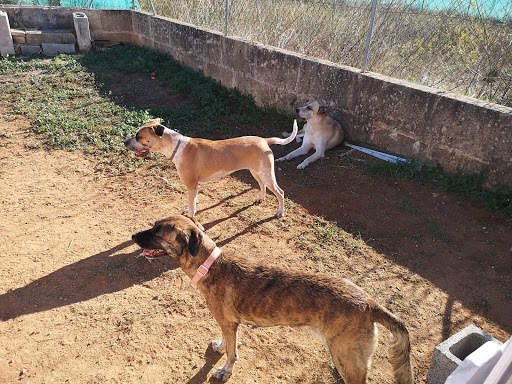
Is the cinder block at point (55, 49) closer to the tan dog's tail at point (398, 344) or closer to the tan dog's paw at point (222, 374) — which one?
the tan dog's paw at point (222, 374)

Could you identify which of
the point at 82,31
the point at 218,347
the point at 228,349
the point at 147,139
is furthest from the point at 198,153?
the point at 82,31

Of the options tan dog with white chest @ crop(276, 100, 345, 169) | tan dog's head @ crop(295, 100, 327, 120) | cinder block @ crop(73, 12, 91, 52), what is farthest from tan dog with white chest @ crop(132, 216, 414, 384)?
cinder block @ crop(73, 12, 91, 52)

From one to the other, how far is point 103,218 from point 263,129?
163 inches

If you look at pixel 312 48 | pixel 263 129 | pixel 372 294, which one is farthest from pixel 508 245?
pixel 312 48

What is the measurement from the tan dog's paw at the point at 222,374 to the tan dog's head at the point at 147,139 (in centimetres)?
307

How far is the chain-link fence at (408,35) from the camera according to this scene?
6.18 meters

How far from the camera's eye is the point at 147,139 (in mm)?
5043

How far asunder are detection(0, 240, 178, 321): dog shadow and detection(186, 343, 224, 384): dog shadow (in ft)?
4.09

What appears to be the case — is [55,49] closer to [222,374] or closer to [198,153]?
[198,153]

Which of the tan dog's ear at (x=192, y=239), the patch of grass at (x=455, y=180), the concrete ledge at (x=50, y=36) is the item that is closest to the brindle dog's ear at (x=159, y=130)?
the tan dog's ear at (x=192, y=239)

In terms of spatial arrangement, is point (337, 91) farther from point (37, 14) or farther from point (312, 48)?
point (37, 14)

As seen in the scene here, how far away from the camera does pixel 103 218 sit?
5.23 metres

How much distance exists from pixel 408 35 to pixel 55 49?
11.4 metres

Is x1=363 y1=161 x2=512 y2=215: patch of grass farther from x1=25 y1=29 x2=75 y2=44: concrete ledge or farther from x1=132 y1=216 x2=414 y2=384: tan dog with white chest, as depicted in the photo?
x1=25 y1=29 x2=75 y2=44: concrete ledge
